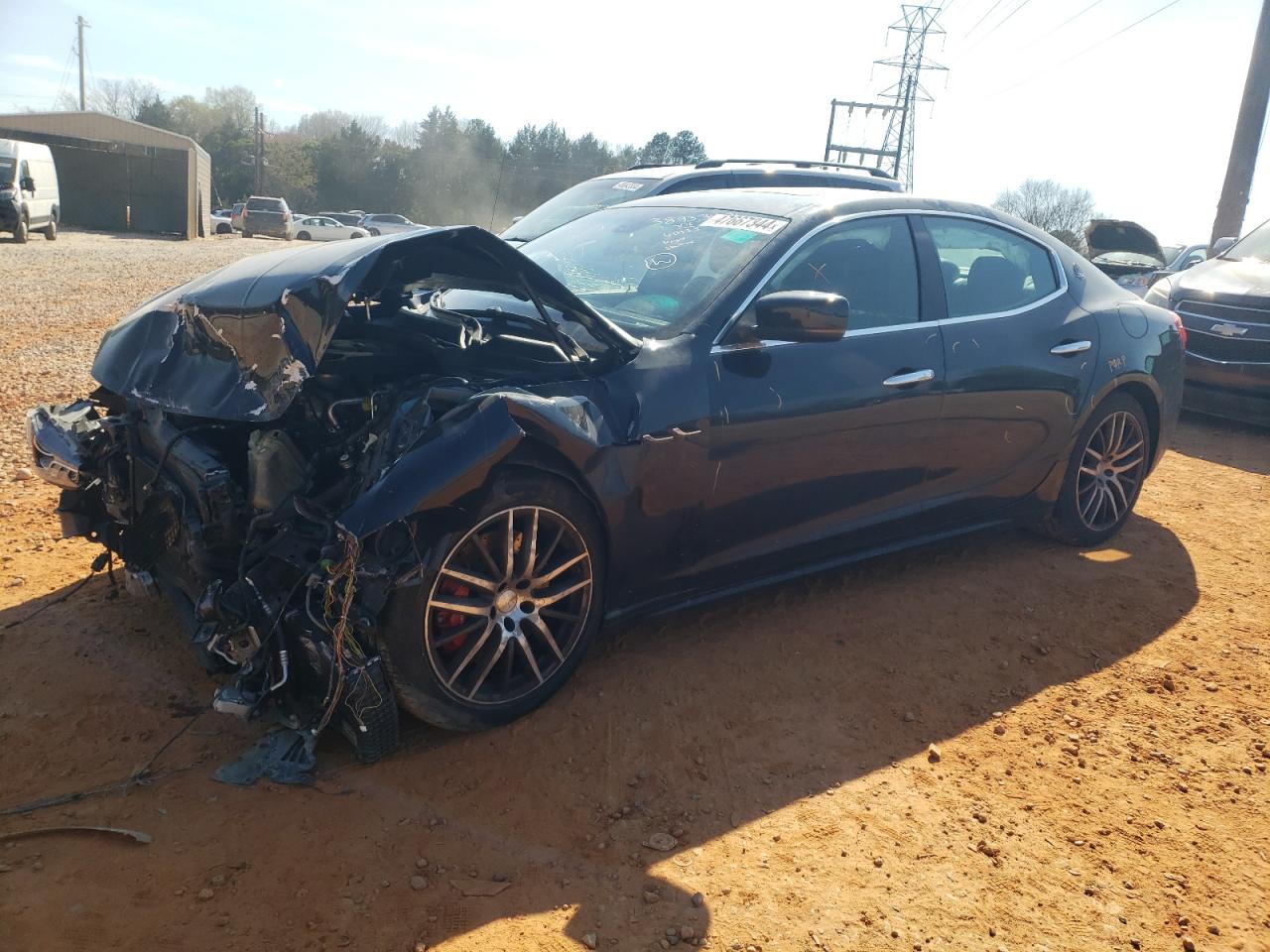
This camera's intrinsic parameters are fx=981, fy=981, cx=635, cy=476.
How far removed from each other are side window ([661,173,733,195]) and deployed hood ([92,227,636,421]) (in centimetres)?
509

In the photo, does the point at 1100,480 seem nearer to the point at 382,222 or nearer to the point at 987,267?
the point at 987,267

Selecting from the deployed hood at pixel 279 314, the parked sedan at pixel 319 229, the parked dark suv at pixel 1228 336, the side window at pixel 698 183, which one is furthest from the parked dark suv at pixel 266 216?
the deployed hood at pixel 279 314

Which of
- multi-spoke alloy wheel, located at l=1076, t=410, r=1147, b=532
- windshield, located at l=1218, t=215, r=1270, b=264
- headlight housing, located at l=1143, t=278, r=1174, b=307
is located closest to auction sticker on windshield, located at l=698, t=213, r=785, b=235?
multi-spoke alloy wheel, located at l=1076, t=410, r=1147, b=532

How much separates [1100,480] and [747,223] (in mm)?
2506

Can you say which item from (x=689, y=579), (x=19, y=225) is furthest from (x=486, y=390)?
(x=19, y=225)

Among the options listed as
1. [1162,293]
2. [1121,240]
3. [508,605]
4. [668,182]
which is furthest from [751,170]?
[1121,240]

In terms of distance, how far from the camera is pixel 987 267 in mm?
4652

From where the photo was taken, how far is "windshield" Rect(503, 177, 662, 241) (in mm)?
8438

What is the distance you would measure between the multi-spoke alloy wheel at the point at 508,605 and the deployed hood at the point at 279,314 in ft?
2.46

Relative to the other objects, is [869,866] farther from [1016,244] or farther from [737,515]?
[1016,244]

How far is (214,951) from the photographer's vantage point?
2.25 m

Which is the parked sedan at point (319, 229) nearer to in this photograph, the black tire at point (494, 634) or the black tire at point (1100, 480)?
the black tire at point (1100, 480)

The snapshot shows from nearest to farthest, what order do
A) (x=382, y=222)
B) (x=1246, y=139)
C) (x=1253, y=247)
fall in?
1. (x=1253, y=247)
2. (x=1246, y=139)
3. (x=382, y=222)

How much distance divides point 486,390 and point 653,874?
1543 millimetres
